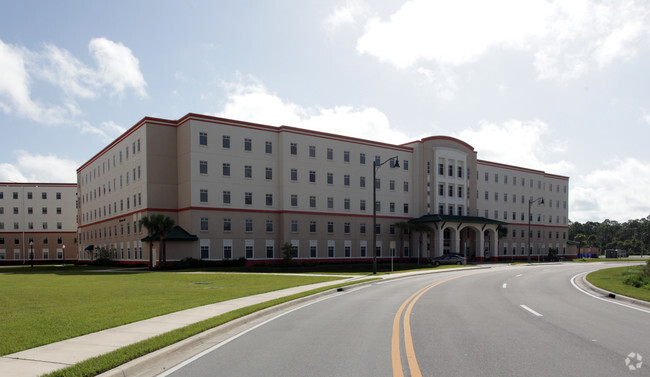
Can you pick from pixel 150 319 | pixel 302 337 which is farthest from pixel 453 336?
pixel 150 319

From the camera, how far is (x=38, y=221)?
3971 inches

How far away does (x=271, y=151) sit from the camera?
60.5 meters

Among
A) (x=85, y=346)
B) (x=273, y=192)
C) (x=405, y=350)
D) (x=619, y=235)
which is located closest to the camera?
(x=405, y=350)

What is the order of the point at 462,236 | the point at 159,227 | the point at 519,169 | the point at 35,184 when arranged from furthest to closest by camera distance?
the point at 35,184
the point at 519,169
the point at 462,236
the point at 159,227

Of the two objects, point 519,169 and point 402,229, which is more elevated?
point 519,169

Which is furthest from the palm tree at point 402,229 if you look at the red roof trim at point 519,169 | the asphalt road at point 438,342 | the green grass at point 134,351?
the green grass at point 134,351

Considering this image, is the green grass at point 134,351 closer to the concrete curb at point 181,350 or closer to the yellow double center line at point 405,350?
the concrete curb at point 181,350

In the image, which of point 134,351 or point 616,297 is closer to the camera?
point 134,351

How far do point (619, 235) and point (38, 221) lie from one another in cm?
19273

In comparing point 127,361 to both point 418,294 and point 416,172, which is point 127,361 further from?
point 416,172

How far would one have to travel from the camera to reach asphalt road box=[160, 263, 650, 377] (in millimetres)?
7488

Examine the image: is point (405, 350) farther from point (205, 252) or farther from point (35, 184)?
point (35, 184)

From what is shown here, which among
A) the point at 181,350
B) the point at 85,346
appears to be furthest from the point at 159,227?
the point at 181,350

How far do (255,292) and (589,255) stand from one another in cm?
11495
